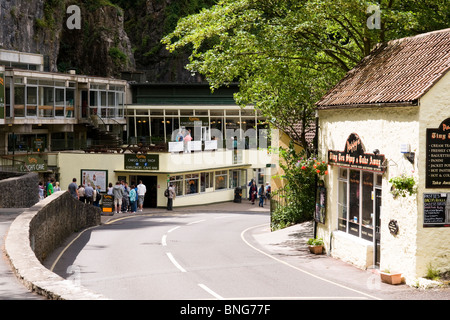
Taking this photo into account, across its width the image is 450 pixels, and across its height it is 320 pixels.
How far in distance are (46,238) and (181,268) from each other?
4248 millimetres

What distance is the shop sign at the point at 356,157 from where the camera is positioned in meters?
17.0

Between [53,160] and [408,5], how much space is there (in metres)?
26.5

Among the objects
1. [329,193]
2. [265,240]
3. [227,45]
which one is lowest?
[265,240]

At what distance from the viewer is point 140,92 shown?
59.4 meters

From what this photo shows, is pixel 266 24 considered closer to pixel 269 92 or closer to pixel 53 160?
pixel 269 92

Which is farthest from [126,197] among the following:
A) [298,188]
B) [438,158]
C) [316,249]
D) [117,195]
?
[438,158]

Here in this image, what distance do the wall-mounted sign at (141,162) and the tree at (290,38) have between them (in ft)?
56.4

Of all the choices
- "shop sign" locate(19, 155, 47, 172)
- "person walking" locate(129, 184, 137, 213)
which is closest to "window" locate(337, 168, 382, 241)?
"person walking" locate(129, 184, 137, 213)

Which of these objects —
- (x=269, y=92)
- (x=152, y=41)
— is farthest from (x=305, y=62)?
(x=152, y=41)

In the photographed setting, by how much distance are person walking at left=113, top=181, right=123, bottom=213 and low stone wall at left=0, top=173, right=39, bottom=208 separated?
7975 millimetres

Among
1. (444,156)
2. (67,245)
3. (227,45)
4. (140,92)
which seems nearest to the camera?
(444,156)

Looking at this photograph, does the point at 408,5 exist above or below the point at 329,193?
above

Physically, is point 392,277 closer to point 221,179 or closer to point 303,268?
point 303,268

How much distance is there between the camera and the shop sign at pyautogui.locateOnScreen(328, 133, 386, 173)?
1700 cm
